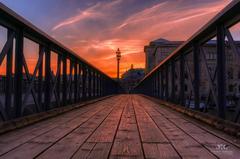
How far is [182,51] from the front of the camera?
9047 mm

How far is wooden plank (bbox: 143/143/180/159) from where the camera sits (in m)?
3.37

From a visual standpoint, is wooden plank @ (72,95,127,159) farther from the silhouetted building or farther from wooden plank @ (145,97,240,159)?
the silhouetted building

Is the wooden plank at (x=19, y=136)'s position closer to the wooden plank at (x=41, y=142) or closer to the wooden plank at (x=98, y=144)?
the wooden plank at (x=41, y=142)

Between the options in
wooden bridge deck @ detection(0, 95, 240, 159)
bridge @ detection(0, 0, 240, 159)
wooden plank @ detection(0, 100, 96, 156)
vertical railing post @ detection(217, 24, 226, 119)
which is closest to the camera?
wooden bridge deck @ detection(0, 95, 240, 159)

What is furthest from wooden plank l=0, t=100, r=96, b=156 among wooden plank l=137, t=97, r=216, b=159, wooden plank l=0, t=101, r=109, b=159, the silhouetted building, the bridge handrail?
the silhouetted building

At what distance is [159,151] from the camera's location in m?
3.59

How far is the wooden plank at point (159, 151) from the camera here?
11.1ft

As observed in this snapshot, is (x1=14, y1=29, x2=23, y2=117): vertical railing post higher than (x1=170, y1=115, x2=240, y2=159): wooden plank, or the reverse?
(x1=14, y1=29, x2=23, y2=117): vertical railing post

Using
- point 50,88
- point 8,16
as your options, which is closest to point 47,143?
point 8,16

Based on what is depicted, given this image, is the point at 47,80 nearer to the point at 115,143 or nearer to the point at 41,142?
the point at 41,142

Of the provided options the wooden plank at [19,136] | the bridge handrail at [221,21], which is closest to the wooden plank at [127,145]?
the wooden plank at [19,136]

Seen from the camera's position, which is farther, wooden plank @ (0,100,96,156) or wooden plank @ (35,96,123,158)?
wooden plank @ (0,100,96,156)

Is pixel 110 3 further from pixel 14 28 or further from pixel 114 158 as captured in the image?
pixel 114 158

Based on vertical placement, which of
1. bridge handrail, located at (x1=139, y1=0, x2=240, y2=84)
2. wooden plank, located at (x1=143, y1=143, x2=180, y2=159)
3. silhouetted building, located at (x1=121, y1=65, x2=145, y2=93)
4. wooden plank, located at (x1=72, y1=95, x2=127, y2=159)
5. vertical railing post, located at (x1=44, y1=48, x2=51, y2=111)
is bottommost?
wooden plank, located at (x1=143, y1=143, x2=180, y2=159)
